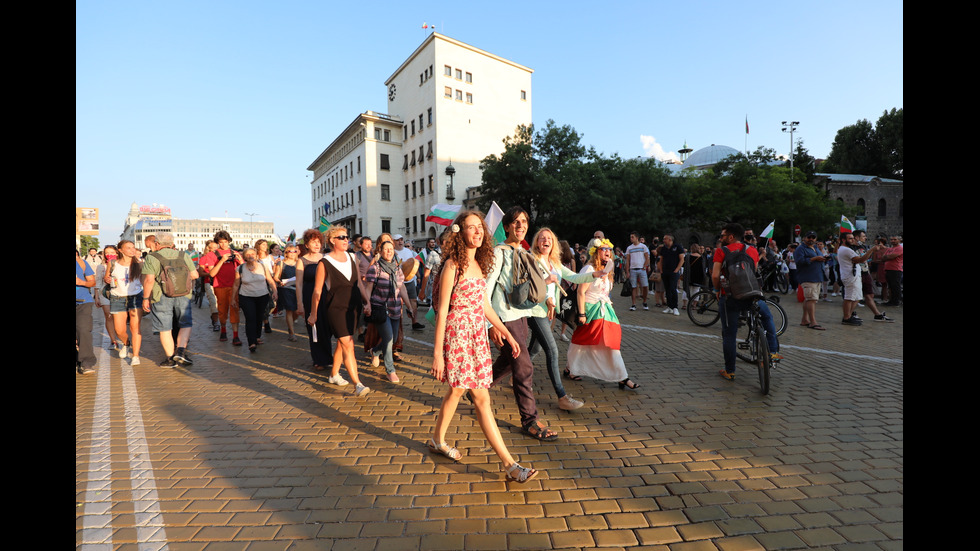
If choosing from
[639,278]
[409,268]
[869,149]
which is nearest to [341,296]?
[409,268]

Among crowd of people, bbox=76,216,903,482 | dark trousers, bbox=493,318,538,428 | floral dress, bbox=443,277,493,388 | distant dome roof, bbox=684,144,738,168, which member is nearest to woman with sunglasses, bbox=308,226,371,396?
crowd of people, bbox=76,216,903,482

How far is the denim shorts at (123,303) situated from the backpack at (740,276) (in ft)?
28.4

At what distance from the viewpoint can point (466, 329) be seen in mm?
3270

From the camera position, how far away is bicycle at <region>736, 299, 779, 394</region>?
503cm

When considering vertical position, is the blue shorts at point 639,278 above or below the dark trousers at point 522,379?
above

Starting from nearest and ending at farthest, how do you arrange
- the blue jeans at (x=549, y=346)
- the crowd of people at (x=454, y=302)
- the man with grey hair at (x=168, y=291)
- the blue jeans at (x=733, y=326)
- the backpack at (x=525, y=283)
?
1. the crowd of people at (x=454, y=302)
2. the backpack at (x=525, y=283)
3. the blue jeans at (x=549, y=346)
4. the blue jeans at (x=733, y=326)
5. the man with grey hair at (x=168, y=291)

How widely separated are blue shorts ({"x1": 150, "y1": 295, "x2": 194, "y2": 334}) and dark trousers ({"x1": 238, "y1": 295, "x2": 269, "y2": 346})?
873 millimetres

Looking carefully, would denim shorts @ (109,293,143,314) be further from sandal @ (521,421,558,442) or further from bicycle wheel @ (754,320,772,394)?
bicycle wheel @ (754,320,772,394)

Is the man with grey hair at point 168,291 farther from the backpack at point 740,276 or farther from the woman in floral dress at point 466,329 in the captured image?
the backpack at point 740,276

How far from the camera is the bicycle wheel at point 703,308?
9922 millimetres

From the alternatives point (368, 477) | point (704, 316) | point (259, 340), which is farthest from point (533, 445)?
point (704, 316)

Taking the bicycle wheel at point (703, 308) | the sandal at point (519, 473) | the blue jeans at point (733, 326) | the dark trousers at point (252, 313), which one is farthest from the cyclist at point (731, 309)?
the dark trousers at point (252, 313)
